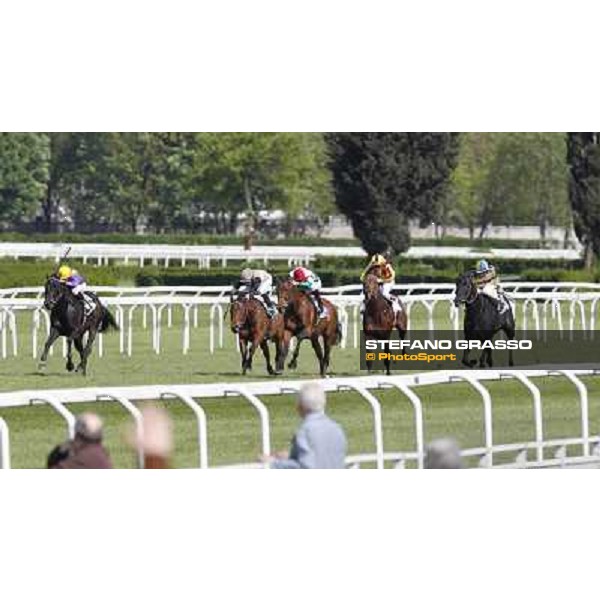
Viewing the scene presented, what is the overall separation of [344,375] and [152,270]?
7.36 m

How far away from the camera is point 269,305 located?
19.8 m

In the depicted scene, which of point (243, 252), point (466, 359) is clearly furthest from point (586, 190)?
point (466, 359)

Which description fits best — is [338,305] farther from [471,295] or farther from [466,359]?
[466,359]

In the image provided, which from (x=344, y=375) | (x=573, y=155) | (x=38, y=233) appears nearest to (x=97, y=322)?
(x=38, y=233)

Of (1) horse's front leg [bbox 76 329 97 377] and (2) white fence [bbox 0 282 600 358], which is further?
(2) white fence [bbox 0 282 600 358]

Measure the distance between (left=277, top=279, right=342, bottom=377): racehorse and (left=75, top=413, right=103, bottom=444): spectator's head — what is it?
8.91 metres

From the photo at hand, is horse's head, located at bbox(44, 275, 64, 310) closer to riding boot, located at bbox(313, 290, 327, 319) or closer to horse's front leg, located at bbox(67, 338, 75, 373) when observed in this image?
horse's front leg, located at bbox(67, 338, 75, 373)

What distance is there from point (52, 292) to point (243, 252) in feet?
9.24

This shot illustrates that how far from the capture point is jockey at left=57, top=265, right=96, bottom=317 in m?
19.5

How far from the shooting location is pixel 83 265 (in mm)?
24125

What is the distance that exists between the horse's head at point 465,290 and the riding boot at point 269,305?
4.35ft

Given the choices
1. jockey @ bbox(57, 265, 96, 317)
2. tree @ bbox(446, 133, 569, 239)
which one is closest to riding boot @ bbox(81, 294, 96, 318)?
jockey @ bbox(57, 265, 96, 317)

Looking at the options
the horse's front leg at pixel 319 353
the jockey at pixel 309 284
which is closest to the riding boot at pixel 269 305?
the jockey at pixel 309 284
